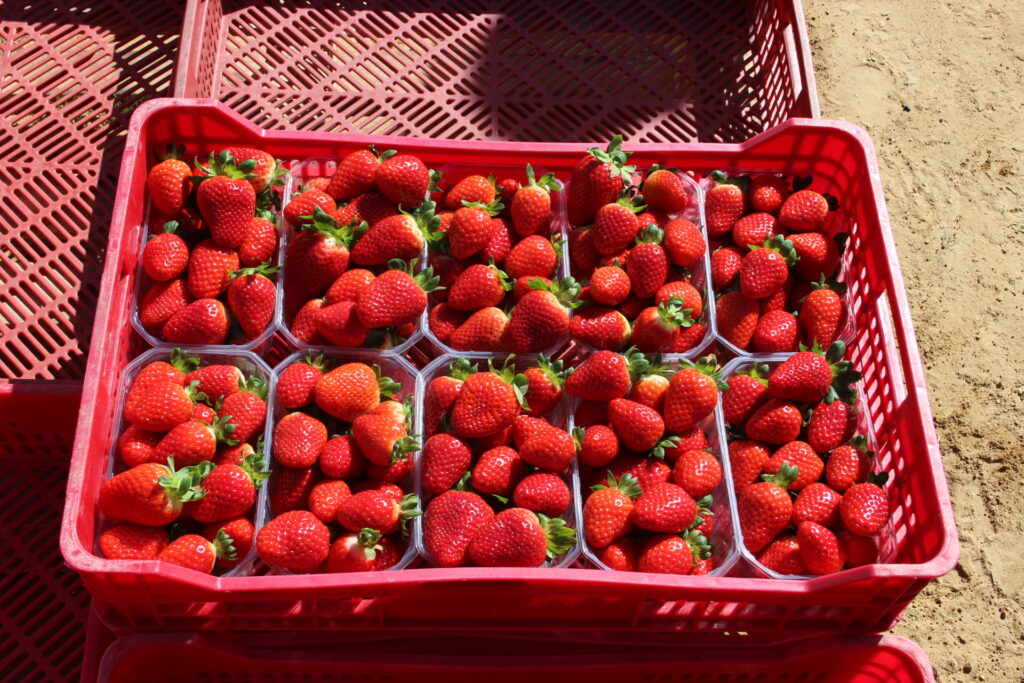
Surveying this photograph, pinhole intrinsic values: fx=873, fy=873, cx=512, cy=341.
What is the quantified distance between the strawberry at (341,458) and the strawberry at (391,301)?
9.8 inches

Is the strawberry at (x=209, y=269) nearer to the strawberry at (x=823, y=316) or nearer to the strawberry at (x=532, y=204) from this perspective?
the strawberry at (x=532, y=204)

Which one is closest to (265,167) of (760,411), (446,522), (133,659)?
(446,522)

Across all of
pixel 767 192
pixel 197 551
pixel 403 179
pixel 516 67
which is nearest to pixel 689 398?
pixel 767 192

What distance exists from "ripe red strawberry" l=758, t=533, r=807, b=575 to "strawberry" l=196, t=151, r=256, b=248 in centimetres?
132

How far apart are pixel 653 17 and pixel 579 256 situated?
1.18m

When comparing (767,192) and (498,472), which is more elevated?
(767,192)

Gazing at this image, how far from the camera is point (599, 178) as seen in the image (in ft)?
6.55

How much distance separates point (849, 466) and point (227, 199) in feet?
4.74

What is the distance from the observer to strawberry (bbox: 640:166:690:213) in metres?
2.04

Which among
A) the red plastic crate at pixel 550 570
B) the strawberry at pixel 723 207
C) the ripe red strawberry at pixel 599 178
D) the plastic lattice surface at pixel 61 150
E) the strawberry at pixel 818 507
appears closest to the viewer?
the red plastic crate at pixel 550 570

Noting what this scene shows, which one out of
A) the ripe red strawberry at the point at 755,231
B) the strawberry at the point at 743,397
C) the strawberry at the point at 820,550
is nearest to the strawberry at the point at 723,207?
the ripe red strawberry at the point at 755,231

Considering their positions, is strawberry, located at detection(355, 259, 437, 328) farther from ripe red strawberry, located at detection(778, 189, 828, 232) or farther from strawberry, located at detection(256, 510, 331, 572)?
ripe red strawberry, located at detection(778, 189, 828, 232)

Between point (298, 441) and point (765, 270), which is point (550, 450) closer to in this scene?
point (298, 441)

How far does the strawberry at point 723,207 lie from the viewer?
2.11 metres
